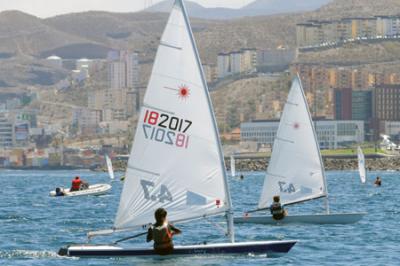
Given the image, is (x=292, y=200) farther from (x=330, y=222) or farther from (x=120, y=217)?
(x=120, y=217)

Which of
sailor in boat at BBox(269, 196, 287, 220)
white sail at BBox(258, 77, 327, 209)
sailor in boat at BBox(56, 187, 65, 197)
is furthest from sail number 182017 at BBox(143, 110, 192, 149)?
sailor in boat at BBox(56, 187, 65, 197)

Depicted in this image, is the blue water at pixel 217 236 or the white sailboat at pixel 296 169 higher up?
the white sailboat at pixel 296 169

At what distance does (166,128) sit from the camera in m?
37.7

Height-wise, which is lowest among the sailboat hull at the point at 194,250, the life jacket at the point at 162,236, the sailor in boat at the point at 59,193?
the sailor in boat at the point at 59,193

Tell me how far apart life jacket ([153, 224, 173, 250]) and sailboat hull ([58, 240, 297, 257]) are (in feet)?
1.36

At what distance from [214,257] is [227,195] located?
1876 mm

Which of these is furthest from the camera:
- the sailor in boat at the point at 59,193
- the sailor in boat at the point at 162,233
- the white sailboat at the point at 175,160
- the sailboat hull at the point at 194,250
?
the sailor in boat at the point at 59,193

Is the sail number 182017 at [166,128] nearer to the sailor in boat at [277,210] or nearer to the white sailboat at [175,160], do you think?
the white sailboat at [175,160]

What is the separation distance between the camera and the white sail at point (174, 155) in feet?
122

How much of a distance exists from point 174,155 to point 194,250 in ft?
8.24

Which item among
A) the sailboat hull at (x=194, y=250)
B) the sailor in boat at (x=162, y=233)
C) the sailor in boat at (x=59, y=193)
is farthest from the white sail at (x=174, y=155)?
the sailor in boat at (x=59, y=193)

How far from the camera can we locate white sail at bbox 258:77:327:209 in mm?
56312

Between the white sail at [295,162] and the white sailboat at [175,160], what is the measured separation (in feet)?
60.3

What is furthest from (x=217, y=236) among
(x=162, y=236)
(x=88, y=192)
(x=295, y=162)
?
(x=88, y=192)
